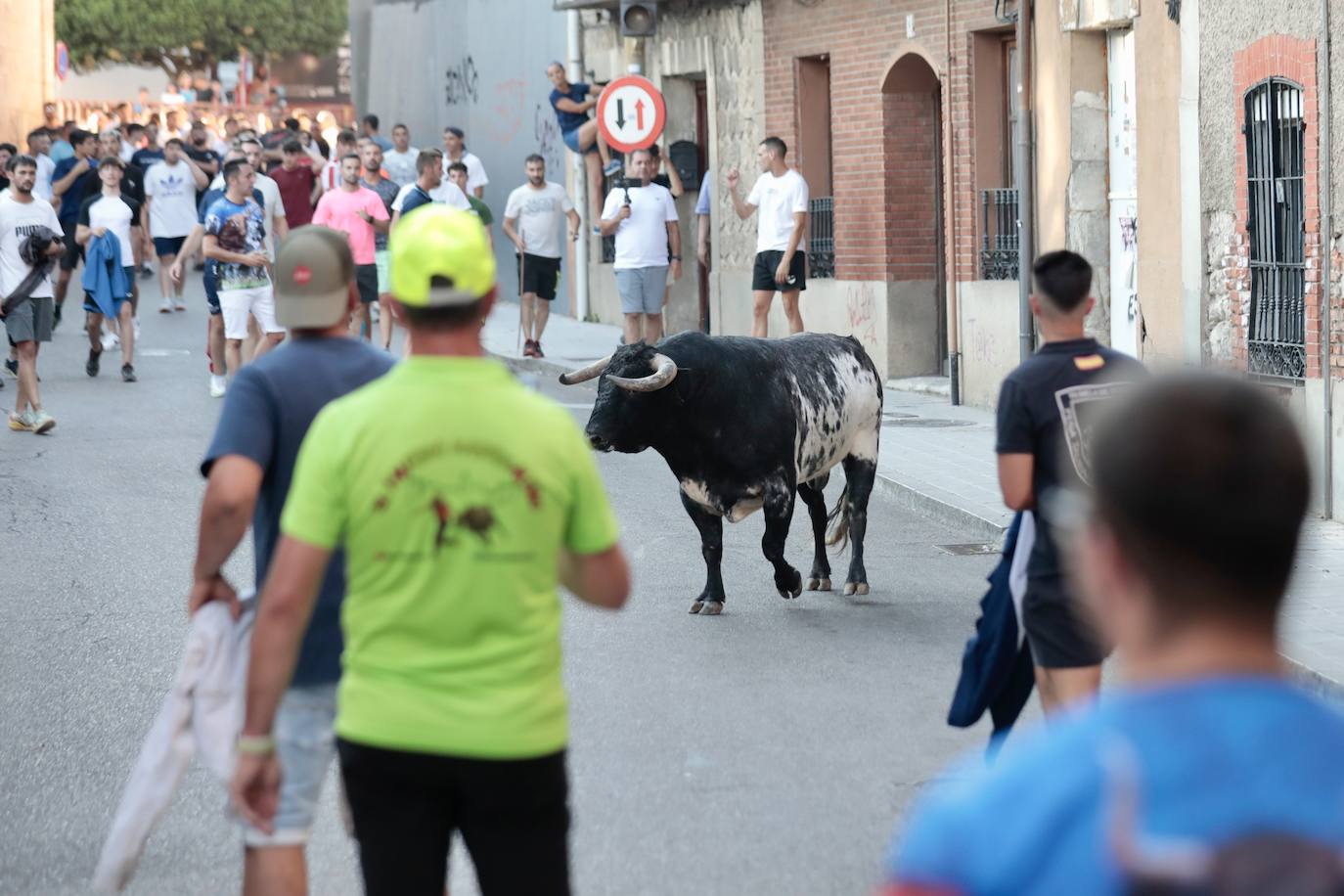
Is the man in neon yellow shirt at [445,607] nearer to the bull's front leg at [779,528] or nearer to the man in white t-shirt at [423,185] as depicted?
the bull's front leg at [779,528]

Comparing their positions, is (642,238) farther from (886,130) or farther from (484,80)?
(484,80)

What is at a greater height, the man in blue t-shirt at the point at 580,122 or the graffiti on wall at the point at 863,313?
the man in blue t-shirt at the point at 580,122

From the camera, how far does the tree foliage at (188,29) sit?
71312 mm

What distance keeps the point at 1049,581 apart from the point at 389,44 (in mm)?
35602

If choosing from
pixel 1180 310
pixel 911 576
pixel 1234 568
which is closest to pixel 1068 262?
pixel 1234 568

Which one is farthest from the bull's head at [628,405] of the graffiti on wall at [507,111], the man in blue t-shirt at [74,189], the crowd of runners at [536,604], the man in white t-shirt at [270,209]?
the graffiti on wall at [507,111]

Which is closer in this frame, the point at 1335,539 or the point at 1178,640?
the point at 1178,640

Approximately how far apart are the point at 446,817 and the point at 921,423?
1368cm

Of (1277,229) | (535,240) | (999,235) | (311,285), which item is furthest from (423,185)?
(311,285)

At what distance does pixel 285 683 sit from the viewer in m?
3.84

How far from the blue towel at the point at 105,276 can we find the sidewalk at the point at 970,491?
165 inches

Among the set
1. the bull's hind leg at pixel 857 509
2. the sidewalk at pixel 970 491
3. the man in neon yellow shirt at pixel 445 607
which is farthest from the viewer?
the bull's hind leg at pixel 857 509

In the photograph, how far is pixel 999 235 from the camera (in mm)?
18062

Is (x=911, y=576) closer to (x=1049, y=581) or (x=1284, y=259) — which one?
(x=1284, y=259)
